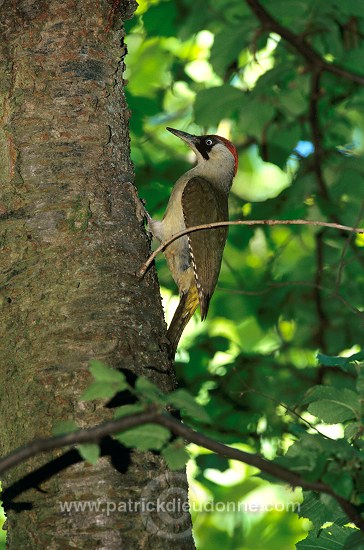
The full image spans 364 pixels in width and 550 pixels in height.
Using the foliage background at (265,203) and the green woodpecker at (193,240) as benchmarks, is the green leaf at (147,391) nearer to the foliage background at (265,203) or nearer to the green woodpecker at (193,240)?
the foliage background at (265,203)

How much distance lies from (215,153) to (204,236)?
112 centimetres

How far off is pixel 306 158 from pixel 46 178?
3.79m

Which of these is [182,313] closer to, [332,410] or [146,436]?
[332,410]

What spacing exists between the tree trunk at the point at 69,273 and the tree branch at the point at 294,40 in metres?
1.67

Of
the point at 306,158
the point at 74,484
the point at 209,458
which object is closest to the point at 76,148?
the point at 74,484

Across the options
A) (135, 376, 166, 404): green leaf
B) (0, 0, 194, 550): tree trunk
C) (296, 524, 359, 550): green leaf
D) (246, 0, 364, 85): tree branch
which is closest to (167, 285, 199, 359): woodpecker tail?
(0, 0, 194, 550): tree trunk

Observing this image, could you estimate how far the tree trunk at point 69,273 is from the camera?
1.89 metres

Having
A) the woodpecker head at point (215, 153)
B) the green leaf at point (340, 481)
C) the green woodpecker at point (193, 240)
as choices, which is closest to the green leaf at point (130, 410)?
the green leaf at point (340, 481)

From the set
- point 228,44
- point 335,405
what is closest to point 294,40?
point 228,44

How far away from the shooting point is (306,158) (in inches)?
229

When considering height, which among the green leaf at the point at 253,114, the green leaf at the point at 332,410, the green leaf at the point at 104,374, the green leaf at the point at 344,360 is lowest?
the green leaf at the point at 104,374

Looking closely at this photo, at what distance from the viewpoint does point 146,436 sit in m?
1.43

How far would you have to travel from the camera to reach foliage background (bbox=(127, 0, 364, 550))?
4.41 metres

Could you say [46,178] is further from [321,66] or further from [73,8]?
[321,66]
